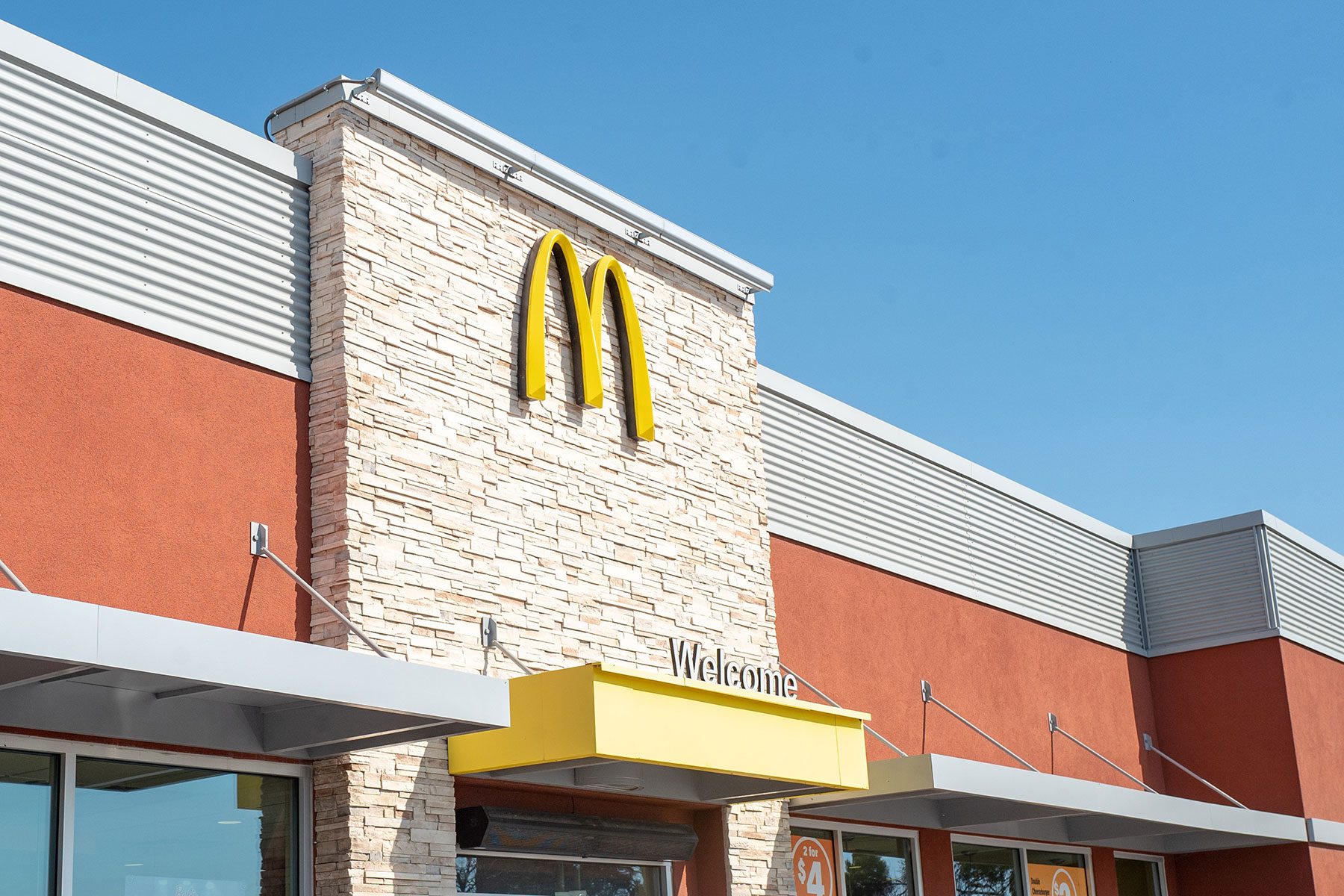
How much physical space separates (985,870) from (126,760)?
11.6m

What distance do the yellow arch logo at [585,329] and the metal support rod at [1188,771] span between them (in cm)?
1151

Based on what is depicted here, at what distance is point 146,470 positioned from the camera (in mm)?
10469

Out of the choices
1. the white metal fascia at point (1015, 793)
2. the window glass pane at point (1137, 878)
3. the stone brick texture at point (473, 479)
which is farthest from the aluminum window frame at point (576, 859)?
the window glass pane at point (1137, 878)

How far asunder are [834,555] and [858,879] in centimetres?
358

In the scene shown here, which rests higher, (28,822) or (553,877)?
(28,822)

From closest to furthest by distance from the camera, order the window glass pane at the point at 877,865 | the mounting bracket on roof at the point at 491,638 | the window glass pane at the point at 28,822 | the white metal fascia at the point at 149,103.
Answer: the window glass pane at the point at 28,822 < the white metal fascia at the point at 149,103 < the mounting bracket on roof at the point at 491,638 < the window glass pane at the point at 877,865

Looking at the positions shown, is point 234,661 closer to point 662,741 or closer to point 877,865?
point 662,741

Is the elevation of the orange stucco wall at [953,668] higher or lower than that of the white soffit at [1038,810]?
higher

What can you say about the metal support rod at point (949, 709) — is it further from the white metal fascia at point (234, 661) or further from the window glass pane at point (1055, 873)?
Answer: the white metal fascia at point (234, 661)

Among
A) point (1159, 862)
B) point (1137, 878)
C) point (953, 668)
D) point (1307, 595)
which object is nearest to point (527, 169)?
point (953, 668)

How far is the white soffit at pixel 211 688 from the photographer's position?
7945 millimetres

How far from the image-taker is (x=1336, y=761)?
2322 cm

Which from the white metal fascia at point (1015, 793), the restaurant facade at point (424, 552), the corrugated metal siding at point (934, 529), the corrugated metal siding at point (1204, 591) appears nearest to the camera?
the restaurant facade at point (424, 552)

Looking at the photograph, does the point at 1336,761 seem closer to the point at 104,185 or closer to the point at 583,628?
the point at 583,628
